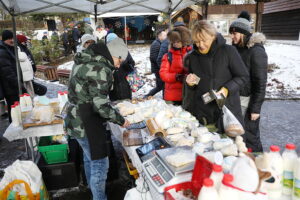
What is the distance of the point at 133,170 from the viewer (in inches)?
106

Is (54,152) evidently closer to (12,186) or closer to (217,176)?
(12,186)

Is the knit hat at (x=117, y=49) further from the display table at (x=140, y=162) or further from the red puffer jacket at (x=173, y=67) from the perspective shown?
the red puffer jacket at (x=173, y=67)

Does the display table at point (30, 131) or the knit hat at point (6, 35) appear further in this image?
the knit hat at point (6, 35)

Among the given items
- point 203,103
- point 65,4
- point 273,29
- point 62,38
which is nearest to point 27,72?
point 65,4

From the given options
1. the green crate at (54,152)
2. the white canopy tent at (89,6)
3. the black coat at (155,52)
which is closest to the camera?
the green crate at (54,152)

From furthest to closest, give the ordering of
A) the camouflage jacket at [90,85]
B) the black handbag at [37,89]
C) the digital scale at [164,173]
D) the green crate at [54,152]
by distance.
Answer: the black handbag at [37,89]
the green crate at [54,152]
the camouflage jacket at [90,85]
the digital scale at [164,173]

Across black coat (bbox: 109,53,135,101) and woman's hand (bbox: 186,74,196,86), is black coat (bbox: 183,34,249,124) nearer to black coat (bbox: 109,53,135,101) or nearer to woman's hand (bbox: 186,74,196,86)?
woman's hand (bbox: 186,74,196,86)

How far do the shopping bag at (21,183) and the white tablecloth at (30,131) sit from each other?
1.31ft

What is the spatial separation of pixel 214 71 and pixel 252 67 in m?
0.59

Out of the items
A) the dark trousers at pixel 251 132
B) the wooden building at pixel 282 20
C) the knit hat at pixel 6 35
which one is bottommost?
the dark trousers at pixel 251 132

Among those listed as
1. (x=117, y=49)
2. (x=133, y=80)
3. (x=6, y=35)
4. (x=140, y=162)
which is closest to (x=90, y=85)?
(x=117, y=49)

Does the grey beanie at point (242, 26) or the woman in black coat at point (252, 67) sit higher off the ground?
the grey beanie at point (242, 26)

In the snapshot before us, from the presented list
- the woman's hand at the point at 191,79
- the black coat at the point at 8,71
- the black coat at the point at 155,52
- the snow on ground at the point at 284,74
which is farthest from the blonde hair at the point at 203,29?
the snow on ground at the point at 284,74

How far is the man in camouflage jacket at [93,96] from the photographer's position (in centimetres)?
200
